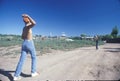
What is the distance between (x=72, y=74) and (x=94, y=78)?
0.68m

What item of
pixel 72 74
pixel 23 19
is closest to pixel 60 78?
pixel 72 74

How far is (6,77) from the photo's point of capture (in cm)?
527

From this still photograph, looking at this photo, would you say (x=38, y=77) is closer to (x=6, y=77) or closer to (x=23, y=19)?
(x=6, y=77)

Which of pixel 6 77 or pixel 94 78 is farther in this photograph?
pixel 6 77

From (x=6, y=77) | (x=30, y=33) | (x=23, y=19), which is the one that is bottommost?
(x=6, y=77)

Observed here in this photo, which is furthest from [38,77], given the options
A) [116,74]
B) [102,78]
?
[116,74]

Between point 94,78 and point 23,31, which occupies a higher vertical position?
point 23,31

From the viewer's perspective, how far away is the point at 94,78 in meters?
4.72

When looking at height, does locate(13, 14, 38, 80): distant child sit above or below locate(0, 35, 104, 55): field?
above

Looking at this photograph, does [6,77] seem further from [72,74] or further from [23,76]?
[72,74]

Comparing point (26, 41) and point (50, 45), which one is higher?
point (26, 41)

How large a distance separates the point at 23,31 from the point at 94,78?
2.11m

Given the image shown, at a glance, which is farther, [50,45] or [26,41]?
[50,45]

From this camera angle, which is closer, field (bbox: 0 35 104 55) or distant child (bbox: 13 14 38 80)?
distant child (bbox: 13 14 38 80)
